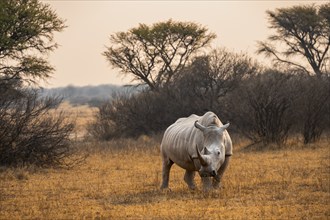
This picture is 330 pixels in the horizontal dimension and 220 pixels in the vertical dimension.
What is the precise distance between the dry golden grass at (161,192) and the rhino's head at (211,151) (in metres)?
0.50

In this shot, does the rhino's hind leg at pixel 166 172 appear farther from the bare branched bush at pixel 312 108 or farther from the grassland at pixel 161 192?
the bare branched bush at pixel 312 108

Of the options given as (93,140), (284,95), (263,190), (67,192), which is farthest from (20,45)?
(263,190)

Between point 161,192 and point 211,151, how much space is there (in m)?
1.61

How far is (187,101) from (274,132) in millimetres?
8090

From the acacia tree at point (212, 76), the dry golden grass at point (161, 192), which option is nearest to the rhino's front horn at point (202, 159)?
the dry golden grass at point (161, 192)

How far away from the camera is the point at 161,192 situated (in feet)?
39.9

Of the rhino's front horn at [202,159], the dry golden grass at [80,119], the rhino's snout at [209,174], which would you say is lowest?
the rhino's snout at [209,174]

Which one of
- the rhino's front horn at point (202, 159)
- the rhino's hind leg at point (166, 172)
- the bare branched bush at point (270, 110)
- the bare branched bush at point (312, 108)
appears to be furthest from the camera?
the bare branched bush at point (312, 108)

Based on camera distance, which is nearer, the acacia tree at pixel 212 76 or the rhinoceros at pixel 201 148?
the rhinoceros at pixel 201 148

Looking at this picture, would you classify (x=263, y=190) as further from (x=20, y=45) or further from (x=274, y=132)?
(x=20, y=45)

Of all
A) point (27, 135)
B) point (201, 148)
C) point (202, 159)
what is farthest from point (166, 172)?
point (27, 135)

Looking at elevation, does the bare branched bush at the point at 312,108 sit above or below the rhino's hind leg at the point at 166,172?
above

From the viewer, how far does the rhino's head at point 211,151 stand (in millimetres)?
10805

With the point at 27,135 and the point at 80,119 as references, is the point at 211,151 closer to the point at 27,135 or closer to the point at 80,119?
the point at 27,135
